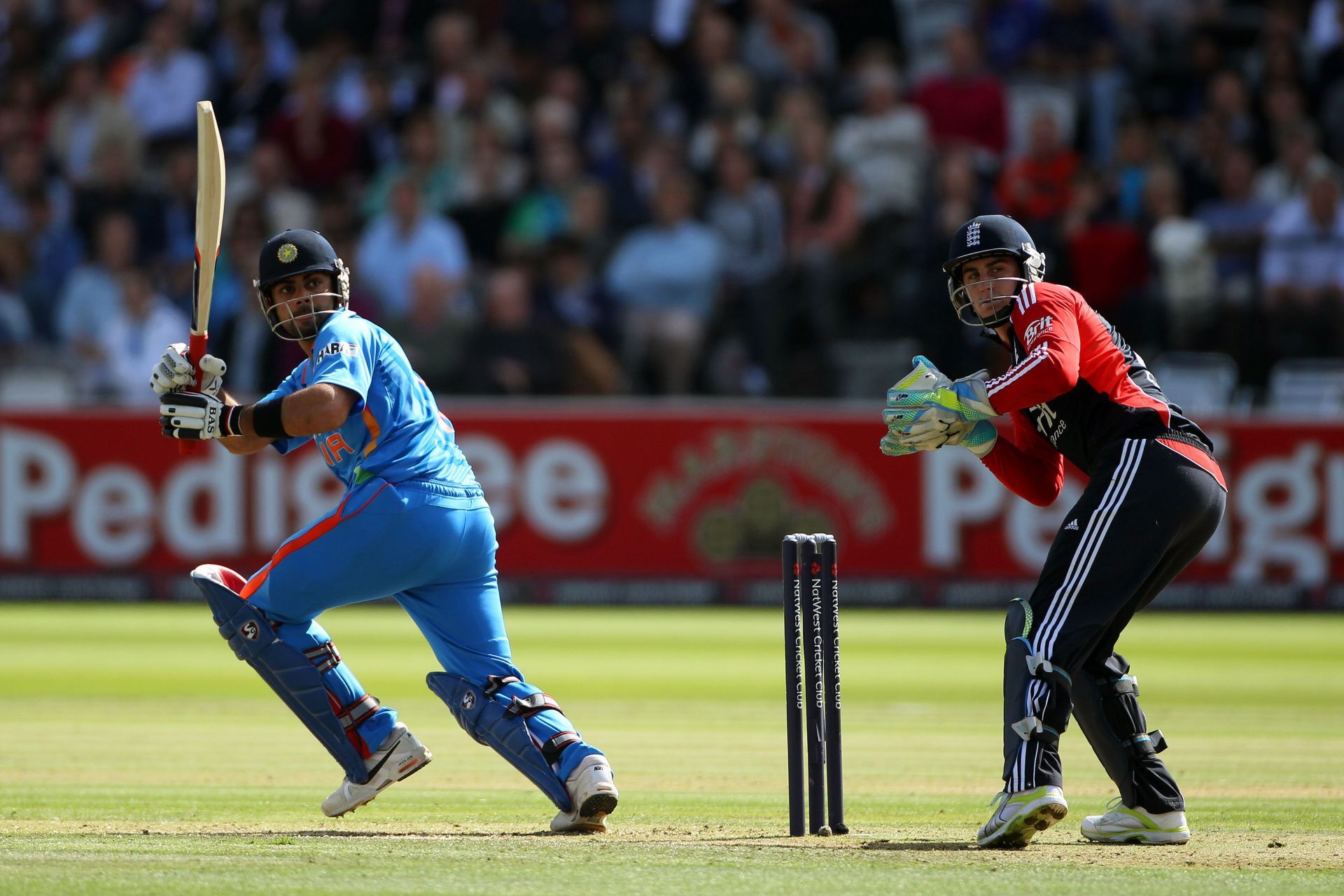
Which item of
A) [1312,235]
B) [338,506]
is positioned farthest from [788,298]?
[338,506]

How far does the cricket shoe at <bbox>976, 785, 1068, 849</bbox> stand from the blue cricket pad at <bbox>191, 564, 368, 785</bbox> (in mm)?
2205

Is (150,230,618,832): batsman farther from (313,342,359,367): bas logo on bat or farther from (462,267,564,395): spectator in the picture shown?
(462,267,564,395): spectator

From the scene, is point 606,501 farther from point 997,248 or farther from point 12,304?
point 997,248

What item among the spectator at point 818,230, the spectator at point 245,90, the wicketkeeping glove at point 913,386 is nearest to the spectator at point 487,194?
the spectator at point 245,90

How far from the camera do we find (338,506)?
5.79m

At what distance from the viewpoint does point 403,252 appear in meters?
16.4

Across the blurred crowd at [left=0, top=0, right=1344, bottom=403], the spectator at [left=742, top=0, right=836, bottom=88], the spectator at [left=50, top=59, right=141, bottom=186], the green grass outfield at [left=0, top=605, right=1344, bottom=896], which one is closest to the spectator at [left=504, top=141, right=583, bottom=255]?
the blurred crowd at [left=0, top=0, right=1344, bottom=403]

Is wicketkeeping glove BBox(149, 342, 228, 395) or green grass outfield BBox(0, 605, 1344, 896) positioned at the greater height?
wicketkeeping glove BBox(149, 342, 228, 395)

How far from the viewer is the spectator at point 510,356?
607 inches

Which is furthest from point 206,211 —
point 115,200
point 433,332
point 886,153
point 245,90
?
point 245,90

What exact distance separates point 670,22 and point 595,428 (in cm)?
587

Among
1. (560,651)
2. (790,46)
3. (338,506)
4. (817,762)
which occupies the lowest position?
(560,651)

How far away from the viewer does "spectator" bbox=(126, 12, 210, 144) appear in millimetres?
18641

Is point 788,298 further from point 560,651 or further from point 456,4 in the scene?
point 456,4
